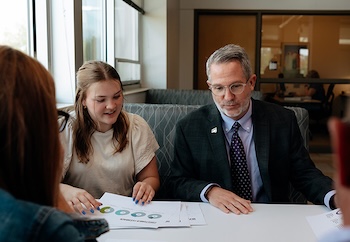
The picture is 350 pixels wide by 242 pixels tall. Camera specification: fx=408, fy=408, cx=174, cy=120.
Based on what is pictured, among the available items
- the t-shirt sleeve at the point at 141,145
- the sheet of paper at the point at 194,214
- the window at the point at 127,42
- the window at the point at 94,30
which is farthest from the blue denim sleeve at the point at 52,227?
the window at the point at 127,42

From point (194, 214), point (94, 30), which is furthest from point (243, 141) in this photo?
point (94, 30)

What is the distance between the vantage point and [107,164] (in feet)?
5.81

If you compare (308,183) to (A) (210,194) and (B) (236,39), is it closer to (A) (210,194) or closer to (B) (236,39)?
(A) (210,194)

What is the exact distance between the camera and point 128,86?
487 centimetres

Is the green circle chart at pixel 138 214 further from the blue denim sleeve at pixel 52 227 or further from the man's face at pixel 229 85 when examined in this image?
the blue denim sleeve at pixel 52 227

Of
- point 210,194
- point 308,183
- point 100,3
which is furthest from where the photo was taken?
point 100,3

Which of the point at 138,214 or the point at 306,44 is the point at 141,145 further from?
the point at 306,44

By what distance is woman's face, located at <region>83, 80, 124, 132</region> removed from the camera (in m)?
1.75

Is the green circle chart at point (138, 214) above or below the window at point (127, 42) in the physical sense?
below

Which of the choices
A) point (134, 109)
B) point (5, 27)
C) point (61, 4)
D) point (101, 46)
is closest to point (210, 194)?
point (134, 109)

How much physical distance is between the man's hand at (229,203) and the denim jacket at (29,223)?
89 centimetres

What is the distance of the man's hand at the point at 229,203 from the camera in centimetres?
139

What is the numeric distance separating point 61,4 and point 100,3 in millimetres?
1396

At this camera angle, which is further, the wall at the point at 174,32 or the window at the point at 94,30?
the wall at the point at 174,32
